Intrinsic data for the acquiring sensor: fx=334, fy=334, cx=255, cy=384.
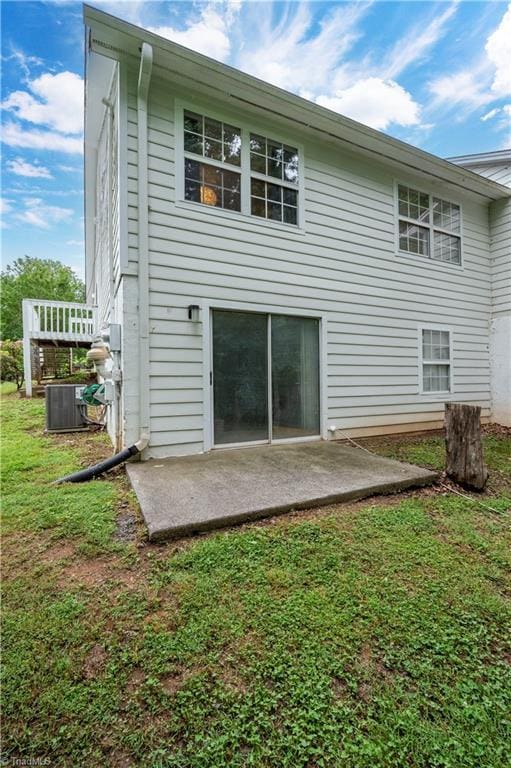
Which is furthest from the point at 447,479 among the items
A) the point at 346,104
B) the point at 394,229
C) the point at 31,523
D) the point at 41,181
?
the point at 41,181

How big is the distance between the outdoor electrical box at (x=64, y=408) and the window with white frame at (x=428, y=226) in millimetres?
6682

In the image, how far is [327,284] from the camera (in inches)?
218

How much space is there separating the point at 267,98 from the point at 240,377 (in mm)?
3787

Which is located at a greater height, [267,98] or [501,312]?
[267,98]

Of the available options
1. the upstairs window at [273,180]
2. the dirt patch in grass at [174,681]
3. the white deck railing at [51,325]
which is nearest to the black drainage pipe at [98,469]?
the dirt patch in grass at [174,681]

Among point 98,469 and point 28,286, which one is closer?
point 98,469

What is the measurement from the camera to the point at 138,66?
13.2 feet

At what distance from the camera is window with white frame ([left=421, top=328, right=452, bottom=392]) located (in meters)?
6.80

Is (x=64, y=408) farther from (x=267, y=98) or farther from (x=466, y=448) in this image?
(x=466, y=448)

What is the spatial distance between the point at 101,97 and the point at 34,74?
422 cm

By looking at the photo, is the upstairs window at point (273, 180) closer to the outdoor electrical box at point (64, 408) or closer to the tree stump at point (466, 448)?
the tree stump at point (466, 448)

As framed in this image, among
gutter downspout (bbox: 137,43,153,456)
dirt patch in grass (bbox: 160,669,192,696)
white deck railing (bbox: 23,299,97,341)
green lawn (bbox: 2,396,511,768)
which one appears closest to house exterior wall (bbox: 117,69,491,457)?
gutter downspout (bbox: 137,43,153,456)

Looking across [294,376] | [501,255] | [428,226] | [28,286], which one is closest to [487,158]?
A: [501,255]

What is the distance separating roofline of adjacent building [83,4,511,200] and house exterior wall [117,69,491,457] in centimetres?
23
